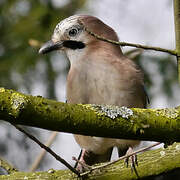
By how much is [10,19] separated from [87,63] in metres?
2.73

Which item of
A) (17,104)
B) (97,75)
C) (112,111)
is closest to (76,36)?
(97,75)

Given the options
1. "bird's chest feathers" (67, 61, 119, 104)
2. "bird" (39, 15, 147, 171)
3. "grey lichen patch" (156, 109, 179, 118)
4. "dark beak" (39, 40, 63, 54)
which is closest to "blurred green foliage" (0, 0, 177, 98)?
"dark beak" (39, 40, 63, 54)

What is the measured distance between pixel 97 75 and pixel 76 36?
0.65 m

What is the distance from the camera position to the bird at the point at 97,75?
4.47 m

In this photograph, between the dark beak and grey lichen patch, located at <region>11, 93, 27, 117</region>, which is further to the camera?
the dark beak

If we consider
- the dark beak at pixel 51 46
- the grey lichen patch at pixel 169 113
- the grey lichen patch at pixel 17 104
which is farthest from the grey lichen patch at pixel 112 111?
the dark beak at pixel 51 46

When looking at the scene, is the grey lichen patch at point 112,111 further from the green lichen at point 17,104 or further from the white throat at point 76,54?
the white throat at point 76,54

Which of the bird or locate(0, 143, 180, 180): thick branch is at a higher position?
the bird

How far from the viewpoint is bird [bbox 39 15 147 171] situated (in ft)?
14.7

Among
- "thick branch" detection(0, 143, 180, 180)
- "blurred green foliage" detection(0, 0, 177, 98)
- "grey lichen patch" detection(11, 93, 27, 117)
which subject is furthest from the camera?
"blurred green foliage" detection(0, 0, 177, 98)

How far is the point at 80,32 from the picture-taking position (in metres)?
4.97

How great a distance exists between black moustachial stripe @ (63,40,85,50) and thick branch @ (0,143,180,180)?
62.3 inches

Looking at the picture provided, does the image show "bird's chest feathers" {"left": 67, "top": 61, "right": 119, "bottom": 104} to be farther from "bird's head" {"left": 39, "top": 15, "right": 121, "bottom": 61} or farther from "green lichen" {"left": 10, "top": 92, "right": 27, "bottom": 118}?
"green lichen" {"left": 10, "top": 92, "right": 27, "bottom": 118}

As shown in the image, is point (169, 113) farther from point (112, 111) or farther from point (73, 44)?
point (73, 44)
